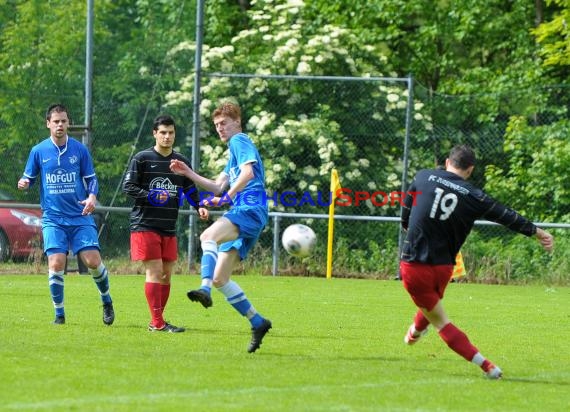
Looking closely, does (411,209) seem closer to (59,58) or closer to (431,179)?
(431,179)

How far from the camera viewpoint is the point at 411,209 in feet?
28.6

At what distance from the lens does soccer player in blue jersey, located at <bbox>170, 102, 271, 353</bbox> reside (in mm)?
9281

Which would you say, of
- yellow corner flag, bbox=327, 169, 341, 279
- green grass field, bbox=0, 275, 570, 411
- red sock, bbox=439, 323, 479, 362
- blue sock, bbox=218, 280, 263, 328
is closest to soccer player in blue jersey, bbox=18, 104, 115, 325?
green grass field, bbox=0, 275, 570, 411

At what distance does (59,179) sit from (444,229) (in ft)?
14.6

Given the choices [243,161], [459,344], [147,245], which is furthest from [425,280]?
[147,245]

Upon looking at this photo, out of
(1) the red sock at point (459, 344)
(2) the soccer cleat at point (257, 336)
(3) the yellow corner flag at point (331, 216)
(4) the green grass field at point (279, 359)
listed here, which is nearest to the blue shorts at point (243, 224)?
(2) the soccer cleat at point (257, 336)

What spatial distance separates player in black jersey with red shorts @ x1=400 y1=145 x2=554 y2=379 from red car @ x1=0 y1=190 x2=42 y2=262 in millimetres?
11946

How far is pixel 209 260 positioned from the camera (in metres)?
9.45

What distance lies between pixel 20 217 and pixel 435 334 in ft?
32.8

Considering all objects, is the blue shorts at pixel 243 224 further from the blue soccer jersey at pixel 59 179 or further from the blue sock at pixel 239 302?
the blue soccer jersey at pixel 59 179

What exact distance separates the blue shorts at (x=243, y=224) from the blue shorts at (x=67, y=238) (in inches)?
90.3

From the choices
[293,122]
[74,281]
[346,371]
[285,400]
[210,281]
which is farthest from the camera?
[293,122]

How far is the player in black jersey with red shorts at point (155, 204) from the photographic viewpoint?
11008mm

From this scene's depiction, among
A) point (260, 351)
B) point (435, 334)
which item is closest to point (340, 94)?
point (435, 334)
